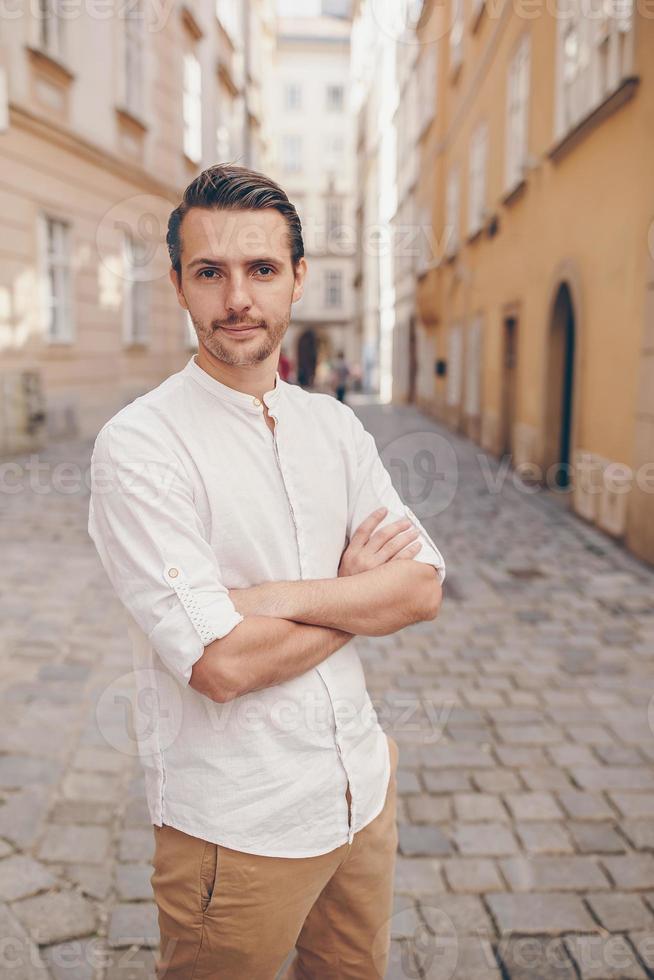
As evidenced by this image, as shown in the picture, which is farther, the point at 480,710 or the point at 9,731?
the point at 480,710

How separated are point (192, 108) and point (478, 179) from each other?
23.5ft

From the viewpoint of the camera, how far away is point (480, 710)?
163 inches

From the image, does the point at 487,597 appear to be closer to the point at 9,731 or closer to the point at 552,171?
the point at 9,731

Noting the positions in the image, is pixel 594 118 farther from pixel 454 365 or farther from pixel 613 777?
pixel 454 365

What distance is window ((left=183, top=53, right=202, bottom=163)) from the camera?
1792 cm

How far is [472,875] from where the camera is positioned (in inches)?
112

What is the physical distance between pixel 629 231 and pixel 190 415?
663cm

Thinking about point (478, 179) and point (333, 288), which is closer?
point (478, 179)

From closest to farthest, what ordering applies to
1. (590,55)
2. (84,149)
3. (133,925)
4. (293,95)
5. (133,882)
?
(133,925)
(133,882)
(590,55)
(84,149)
(293,95)

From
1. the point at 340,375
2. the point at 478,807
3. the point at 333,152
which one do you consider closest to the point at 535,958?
the point at 478,807

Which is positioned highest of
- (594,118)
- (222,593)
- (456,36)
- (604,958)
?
(456,36)

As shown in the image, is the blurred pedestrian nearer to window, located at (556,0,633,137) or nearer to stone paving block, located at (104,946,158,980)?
window, located at (556,0,633,137)

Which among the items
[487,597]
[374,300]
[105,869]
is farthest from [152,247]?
[374,300]

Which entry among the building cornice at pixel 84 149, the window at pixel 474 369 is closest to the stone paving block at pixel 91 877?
the building cornice at pixel 84 149
